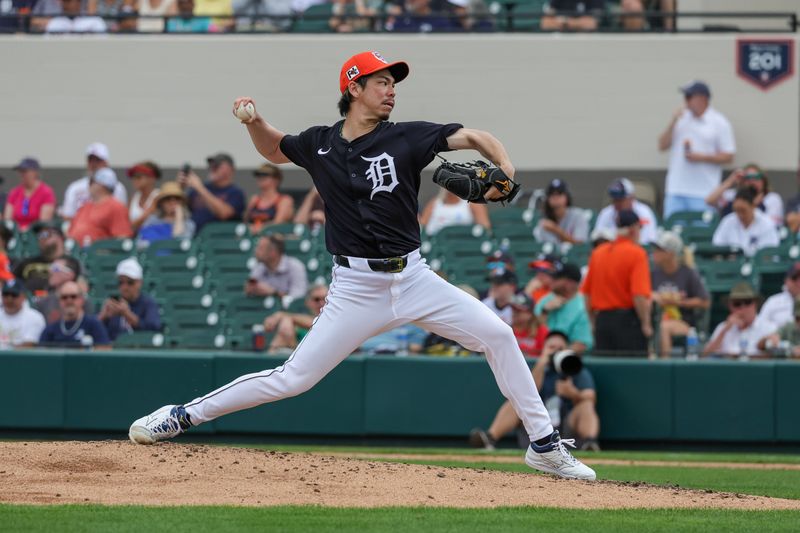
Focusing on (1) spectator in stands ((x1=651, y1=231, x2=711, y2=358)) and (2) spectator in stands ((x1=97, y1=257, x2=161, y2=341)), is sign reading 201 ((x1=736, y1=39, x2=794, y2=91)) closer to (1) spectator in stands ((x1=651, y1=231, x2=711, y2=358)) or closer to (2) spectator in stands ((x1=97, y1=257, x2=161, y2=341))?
(1) spectator in stands ((x1=651, y1=231, x2=711, y2=358))

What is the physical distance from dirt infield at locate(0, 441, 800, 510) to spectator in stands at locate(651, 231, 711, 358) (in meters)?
4.91

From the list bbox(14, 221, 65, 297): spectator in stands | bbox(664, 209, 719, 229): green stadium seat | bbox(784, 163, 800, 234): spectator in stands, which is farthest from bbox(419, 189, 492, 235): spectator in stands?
bbox(14, 221, 65, 297): spectator in stands

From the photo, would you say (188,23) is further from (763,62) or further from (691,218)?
(763,62)

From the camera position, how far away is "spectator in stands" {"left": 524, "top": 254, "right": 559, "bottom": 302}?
39.9 feet

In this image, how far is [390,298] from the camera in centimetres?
695

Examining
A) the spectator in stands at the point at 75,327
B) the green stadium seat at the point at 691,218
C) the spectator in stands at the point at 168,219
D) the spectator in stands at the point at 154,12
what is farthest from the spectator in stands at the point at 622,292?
the spectator in stands at the point at 154,12

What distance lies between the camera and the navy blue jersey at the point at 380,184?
691cm

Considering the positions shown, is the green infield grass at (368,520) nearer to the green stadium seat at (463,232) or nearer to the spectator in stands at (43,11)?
the green stadium seat at (463,232)

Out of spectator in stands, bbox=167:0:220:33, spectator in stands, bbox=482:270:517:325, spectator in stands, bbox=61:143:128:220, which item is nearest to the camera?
spectator in stands, bbox=482:270:517:325

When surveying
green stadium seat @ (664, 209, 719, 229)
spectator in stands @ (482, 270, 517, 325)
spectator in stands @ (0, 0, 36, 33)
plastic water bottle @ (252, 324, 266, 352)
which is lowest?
plastic water bottle @ (252, 324, 266, 352)

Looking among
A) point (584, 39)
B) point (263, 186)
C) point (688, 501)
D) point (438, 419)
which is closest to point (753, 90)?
point (584, 39)

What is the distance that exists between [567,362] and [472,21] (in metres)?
7.13

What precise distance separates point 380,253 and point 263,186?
324 inches

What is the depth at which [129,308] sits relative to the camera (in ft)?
41.9
